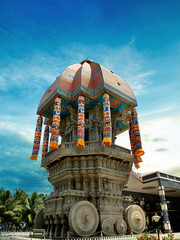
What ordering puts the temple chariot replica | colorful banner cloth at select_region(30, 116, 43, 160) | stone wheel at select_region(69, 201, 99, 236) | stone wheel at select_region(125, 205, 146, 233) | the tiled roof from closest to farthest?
stone wheel at select_region(69, 201, 99, 236) → the temple chariot replica → stone wheel at select_region(125, 205, 146, 233) → the tiled roof → colorful banner cloth at select_region(30, 116, 43, 160)

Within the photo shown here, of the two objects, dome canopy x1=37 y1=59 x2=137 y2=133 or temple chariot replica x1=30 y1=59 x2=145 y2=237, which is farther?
dome canopy x1=37 y1=59 x2=137 y2=133

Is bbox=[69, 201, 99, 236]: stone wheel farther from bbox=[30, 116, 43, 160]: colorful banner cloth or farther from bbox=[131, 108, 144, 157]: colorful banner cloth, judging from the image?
bbox=[131, 108, 144, 157]: colorful banner cloth

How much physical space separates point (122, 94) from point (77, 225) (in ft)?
48.9

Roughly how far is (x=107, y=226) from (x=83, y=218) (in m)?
2.64

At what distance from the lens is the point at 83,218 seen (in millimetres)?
15727

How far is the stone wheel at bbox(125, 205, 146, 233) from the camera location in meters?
18.3

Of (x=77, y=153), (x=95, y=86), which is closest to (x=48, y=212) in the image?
(x=77, y=153)

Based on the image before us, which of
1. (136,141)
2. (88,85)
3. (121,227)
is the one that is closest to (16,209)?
(121,227)

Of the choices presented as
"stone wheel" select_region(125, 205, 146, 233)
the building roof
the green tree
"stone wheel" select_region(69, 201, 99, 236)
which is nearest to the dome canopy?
the building roof

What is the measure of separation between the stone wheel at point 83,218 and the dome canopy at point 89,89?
38.9 feet

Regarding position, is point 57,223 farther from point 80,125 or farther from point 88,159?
point 80,125

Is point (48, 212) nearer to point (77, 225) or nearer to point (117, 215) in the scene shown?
point (77, 225)

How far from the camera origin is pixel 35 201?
117ft

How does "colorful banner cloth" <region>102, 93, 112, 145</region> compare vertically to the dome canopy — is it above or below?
below
